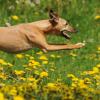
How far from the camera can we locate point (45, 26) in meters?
8.90

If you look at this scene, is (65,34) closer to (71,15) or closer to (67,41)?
(67,41)

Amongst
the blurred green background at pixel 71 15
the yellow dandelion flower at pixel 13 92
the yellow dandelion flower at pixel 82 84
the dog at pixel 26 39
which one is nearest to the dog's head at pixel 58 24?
the dog at pixel 26 39

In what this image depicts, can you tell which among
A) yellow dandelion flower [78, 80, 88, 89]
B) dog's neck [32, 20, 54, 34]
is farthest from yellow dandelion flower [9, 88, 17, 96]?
dog's neck [32, 20, 54, 34]

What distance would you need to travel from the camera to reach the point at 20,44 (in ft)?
28.2

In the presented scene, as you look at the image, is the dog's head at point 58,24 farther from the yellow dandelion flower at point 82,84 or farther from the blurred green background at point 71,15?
the yellow dandelion flower at point 82,84

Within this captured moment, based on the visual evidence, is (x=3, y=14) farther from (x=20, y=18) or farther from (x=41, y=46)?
(x=41, y=46)

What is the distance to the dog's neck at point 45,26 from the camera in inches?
348

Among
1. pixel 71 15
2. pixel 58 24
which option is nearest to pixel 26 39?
pixel 58 24

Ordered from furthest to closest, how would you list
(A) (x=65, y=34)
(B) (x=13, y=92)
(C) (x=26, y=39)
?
(A) (x=65, y=34), (C) (x=26, y=39), (B) (x=13, y=92)

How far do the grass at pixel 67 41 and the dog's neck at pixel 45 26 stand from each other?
53 centimetres

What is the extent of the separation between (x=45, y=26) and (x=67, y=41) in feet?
7.72

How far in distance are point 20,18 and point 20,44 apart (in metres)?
3.81

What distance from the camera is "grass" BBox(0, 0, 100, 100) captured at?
8.82 m

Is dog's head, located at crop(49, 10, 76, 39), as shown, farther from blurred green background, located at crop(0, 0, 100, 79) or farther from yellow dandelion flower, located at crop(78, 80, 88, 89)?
yellow dandelion flower, located at crop(78, 80, 88, 89)
